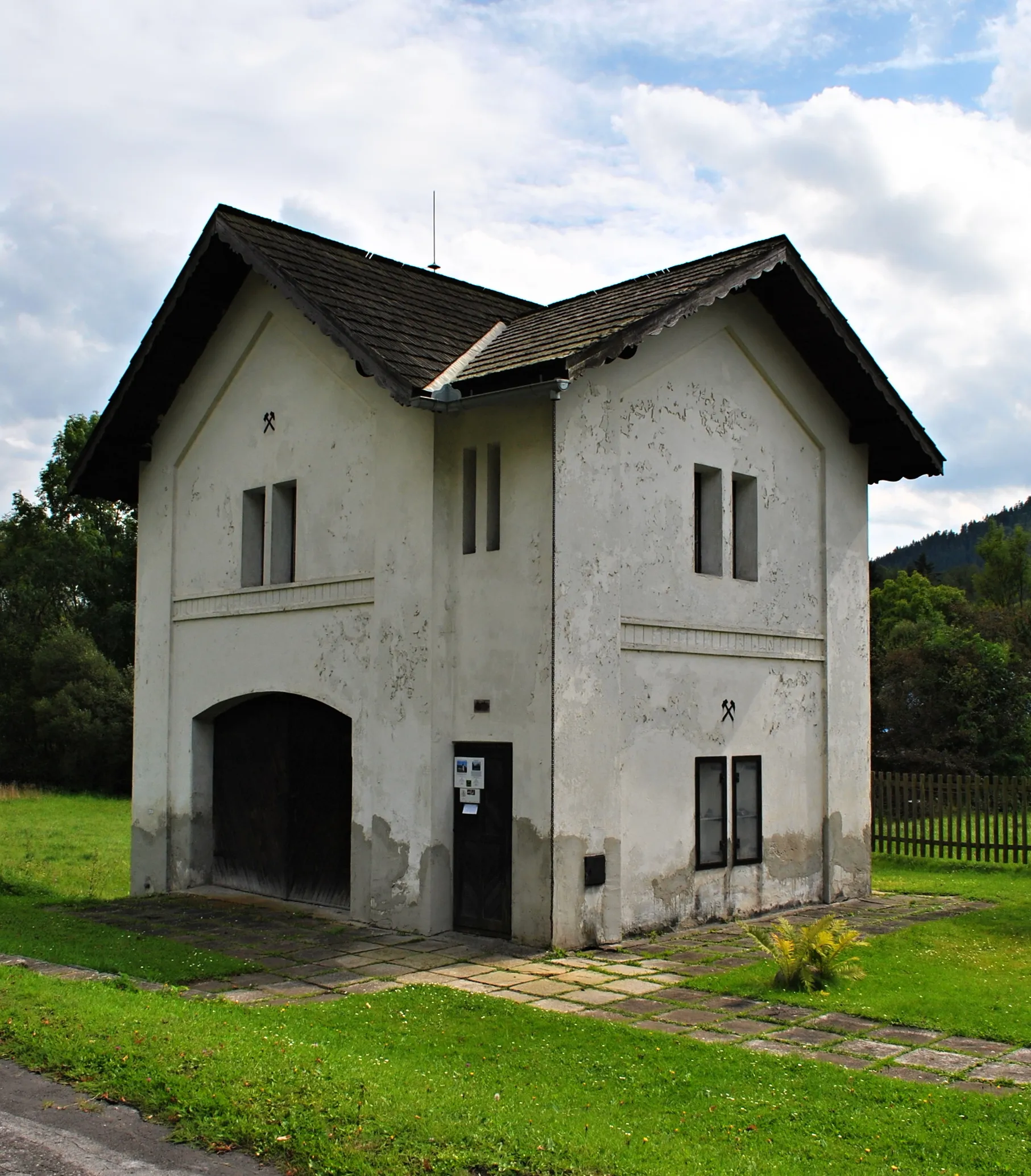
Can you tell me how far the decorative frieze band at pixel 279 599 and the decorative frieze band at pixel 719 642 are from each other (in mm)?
2953

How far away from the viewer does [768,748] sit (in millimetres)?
14352

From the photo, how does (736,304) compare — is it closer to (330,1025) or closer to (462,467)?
(462,467)

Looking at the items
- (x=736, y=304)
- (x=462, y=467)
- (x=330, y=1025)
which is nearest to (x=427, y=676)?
(x=462, y=467)

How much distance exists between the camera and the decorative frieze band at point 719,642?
12711mm

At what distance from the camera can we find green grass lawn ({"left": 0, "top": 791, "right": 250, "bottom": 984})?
10.4 meters

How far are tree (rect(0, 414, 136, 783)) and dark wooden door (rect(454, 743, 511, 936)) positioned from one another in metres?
38.4

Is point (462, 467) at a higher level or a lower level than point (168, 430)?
lower

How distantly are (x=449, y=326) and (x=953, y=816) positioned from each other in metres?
11.9

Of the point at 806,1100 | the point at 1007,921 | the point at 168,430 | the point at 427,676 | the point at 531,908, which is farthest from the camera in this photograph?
the point at 168,430

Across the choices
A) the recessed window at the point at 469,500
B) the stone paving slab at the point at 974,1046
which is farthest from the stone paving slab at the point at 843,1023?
the recessed window at the point at 469,500

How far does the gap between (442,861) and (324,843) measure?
2335 millimetres

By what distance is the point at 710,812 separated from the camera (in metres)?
13.5

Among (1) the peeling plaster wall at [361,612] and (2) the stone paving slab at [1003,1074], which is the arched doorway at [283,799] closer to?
(1) the peeling plaster wall at [361,612]

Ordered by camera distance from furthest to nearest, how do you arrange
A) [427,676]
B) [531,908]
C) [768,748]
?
[768,748] < [427,676] < [531,908]
